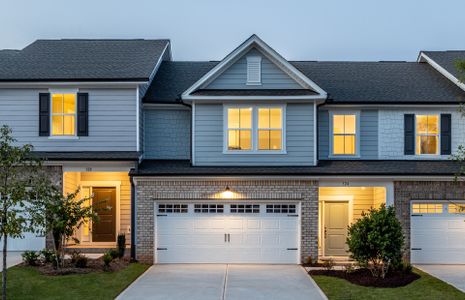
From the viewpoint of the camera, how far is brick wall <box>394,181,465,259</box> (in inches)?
763

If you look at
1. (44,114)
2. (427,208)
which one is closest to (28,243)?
(44,114)

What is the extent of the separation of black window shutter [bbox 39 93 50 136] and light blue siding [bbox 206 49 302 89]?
19.2 ft

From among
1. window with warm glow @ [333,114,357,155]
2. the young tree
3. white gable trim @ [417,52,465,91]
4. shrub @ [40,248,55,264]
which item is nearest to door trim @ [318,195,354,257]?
window with warm glow @ [333,114,357,155]

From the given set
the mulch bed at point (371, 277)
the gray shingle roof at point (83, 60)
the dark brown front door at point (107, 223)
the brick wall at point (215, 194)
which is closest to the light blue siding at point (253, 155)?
the brick wall at point (215, 194)

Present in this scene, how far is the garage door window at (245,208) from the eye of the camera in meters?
19.4

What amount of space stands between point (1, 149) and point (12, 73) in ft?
27.5

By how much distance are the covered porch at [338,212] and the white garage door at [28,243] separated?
10.3 m

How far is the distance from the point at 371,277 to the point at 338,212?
5690 millimetres

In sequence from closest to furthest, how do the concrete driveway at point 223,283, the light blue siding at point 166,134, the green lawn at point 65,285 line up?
1. the green lawn at point 65,285
2. the concrete driveway at point 223,283
3. the light blue siding at point 166,134

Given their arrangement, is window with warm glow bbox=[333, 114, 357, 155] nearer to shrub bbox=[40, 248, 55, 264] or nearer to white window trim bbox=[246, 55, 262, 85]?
white window trim bbox=[246, 55, 262, 85]

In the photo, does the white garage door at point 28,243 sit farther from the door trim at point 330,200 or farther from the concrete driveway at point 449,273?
the concrete driveway at point 449,273

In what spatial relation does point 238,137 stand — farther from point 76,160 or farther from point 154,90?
point 76,160

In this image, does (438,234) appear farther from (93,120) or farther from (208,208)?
(93,120)

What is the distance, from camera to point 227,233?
19.3m
